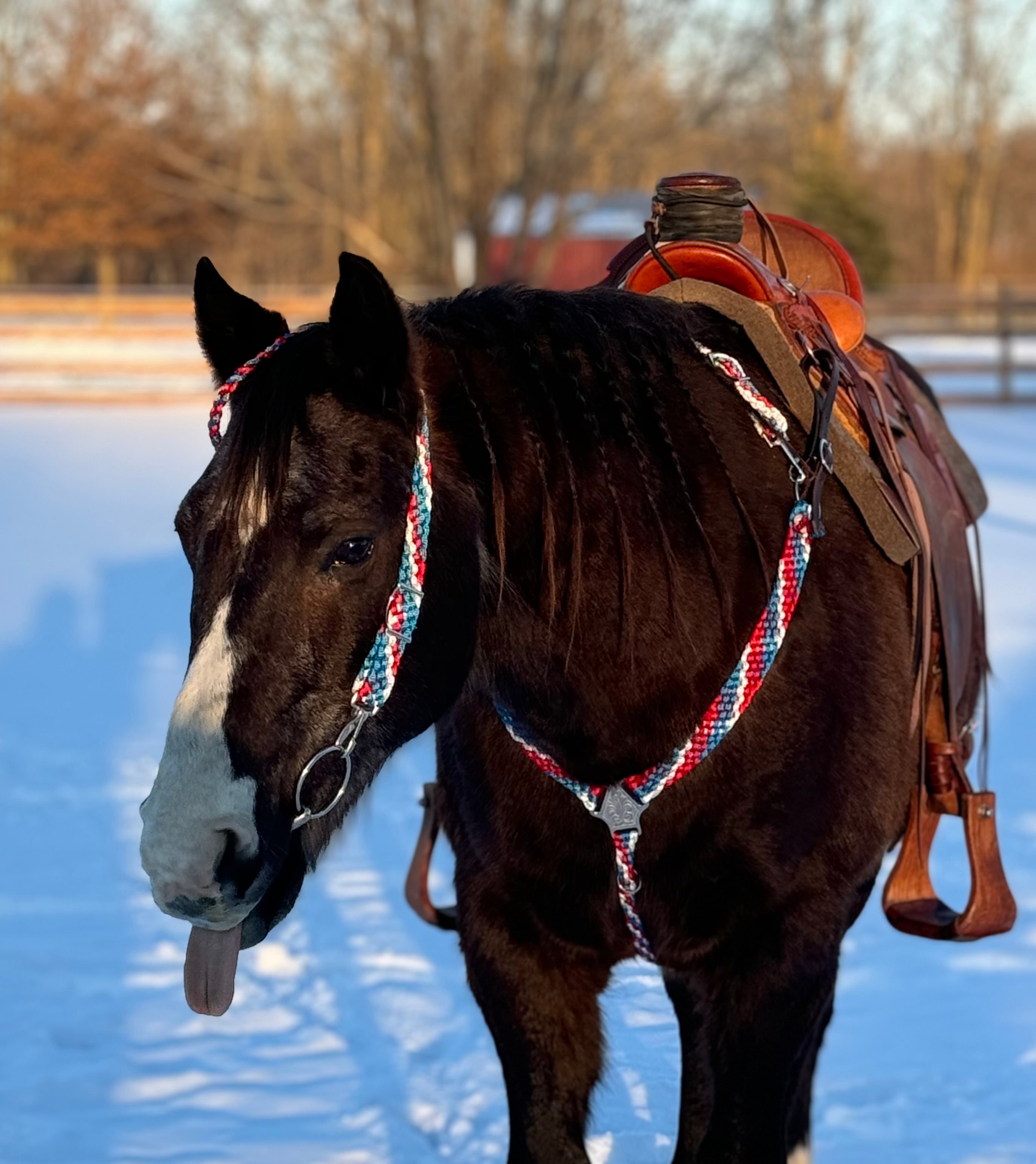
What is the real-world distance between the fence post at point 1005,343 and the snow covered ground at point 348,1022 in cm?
1187

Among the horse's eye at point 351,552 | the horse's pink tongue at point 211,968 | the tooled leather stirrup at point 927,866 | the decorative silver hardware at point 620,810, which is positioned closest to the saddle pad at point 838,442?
the tooled leather stirrup at point 927,866

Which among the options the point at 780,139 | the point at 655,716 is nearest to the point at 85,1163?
the point at 655,716

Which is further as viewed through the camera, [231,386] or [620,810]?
[620,810]

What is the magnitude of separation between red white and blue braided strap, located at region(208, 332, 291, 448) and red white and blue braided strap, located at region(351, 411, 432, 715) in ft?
0.72

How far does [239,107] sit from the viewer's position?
30109 mm

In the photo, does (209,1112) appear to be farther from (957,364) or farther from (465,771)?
(957,364)

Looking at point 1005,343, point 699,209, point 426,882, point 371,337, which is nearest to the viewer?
point 371,337

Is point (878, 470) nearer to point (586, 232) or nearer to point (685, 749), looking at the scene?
point (685, 749)

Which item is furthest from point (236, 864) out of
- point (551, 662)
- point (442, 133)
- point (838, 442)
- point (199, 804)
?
point (442, 133)

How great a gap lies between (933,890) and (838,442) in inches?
33.3

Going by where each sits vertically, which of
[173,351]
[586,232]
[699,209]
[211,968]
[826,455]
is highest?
[586,232]

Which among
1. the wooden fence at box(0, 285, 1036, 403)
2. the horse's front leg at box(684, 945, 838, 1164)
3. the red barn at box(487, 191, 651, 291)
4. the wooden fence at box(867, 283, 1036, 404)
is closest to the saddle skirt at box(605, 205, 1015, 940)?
the horse's front leg at box(684, 945, 838, 1164)

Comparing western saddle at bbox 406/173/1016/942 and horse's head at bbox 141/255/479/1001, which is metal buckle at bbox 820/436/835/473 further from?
horse's head at bbox 141/255/479/1001

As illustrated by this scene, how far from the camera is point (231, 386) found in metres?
1.61
